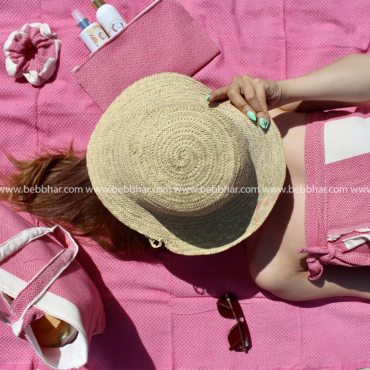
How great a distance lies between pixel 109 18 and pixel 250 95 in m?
0.65

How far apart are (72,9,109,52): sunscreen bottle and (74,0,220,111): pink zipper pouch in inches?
2.5

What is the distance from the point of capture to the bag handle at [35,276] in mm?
908

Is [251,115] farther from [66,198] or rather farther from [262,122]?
[66,198]

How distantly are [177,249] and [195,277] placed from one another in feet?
1.22

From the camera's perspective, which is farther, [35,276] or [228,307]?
[228,307]

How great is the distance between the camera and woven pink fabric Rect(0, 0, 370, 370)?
4.00 ft

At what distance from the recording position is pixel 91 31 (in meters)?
1.17

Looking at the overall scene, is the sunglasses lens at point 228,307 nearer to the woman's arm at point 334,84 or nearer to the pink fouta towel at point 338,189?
the pink fouta towel at point 338,189

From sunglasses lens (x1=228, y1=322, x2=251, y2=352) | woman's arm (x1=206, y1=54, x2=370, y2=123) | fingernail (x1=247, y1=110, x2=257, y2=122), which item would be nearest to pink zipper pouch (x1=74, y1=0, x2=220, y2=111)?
woman's arm (x1=206, y1=54, x2=370, y2=123)

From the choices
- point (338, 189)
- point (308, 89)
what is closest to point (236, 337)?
point (338, 189)

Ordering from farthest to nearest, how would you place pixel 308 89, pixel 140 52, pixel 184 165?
pixel 140 52, pixel 308 89, pixel 184 165

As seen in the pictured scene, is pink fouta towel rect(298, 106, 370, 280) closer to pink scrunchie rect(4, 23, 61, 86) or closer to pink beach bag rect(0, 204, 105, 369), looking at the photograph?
pink beach bag rect(0, 204, 105, 369)

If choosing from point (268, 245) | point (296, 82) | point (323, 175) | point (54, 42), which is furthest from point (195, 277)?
point (54, 42)

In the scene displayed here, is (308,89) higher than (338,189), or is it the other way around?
(308,89)
